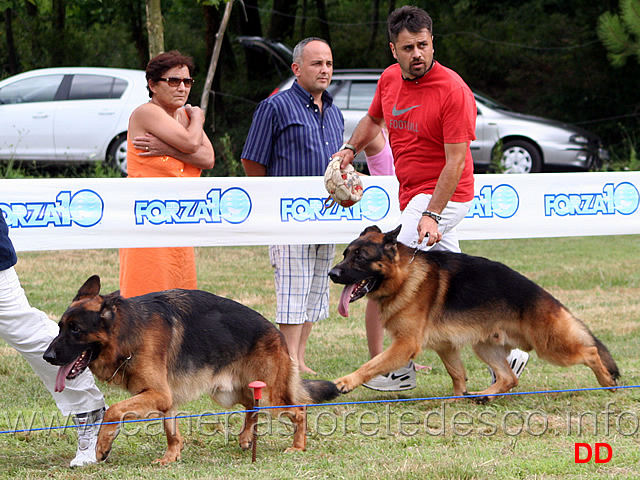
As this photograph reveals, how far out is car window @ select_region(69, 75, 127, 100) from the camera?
46.4 ft

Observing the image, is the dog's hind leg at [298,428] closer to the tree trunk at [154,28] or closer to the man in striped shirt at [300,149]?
the man in striped shirt at [300,149]

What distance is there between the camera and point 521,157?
14.9m

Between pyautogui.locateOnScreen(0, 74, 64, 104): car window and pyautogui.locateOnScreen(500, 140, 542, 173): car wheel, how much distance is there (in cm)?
782

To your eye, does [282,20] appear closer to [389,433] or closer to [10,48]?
[10,48]

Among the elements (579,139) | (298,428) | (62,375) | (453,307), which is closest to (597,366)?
(453,307)

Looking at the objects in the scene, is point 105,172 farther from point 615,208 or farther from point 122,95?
point 615,208

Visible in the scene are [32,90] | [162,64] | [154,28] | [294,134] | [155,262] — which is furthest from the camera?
[32,90]

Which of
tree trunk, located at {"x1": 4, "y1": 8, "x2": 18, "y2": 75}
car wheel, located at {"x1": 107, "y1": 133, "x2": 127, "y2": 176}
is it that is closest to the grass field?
car wheel, located at {"x1": 107, "y1": 133, "x2": 127, "y2": 176}

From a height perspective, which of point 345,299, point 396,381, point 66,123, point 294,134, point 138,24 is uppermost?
point 138,24

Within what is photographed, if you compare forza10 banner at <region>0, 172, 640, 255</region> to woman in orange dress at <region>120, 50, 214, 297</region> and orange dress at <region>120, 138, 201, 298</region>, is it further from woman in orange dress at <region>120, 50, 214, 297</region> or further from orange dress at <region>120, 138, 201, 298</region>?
woman in orange dress at <region>120, 50, 214, 297</region>

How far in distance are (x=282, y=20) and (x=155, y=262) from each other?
16.7m

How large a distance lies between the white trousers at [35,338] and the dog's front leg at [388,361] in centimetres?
151

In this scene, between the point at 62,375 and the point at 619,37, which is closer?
the point at 62,375

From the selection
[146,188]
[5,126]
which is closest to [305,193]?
[146,188]
